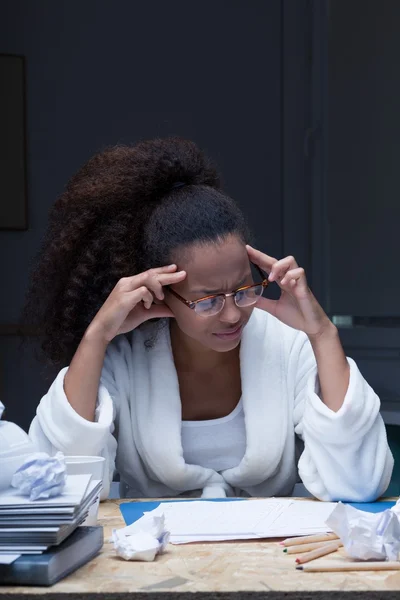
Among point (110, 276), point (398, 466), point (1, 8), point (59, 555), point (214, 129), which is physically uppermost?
point (1, 8)

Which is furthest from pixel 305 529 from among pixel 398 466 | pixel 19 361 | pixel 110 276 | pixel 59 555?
pixel 19 361

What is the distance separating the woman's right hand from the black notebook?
76cm

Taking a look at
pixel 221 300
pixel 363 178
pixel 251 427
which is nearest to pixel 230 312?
pixel 221 300

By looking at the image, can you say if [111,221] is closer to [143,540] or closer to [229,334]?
[229,334]

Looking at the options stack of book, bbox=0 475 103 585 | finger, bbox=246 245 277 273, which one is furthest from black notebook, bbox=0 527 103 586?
finger, bbox=246 245 277 273

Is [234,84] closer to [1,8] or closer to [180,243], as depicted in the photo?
[1,8]

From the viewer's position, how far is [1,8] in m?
4.18

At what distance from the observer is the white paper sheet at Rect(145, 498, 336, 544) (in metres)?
1.48

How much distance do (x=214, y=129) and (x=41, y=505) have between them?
316 centimetres

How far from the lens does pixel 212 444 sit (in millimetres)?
2150

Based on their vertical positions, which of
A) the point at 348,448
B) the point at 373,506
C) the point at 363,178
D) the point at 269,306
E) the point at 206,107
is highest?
the point at 206,107

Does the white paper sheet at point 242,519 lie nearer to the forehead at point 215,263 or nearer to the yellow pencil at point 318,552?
the yellow pencil at point 318,552

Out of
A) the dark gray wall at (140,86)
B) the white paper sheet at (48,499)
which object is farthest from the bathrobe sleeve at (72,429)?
the dark gray wall at (140,86)

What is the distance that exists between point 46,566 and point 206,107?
10.7 feet
